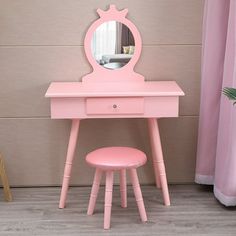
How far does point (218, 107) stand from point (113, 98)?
669 mm

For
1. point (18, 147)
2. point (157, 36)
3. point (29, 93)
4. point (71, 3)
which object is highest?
point (71, 3)

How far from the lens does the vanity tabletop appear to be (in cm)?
255

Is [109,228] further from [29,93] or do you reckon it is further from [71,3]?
[71,3]

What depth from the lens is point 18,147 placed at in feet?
9.95

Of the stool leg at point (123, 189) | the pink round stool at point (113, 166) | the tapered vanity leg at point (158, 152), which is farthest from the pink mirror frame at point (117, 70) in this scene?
the stool leg at point (123, 189)

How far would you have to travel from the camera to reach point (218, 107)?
281 cm

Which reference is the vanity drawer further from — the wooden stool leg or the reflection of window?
the wooden stool leg

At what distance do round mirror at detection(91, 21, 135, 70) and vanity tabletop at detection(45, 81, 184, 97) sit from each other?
136mm

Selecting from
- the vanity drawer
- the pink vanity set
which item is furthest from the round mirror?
the vanity drawer

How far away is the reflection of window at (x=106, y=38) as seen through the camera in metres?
2.87

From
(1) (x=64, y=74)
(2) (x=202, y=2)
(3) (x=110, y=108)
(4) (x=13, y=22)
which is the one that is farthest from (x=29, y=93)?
(2) (x=202, y=2)

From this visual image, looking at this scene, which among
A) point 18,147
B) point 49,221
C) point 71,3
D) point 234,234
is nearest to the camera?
point 234,234

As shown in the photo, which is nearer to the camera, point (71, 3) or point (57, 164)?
point (71, 3)

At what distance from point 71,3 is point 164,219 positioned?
4.52ft
